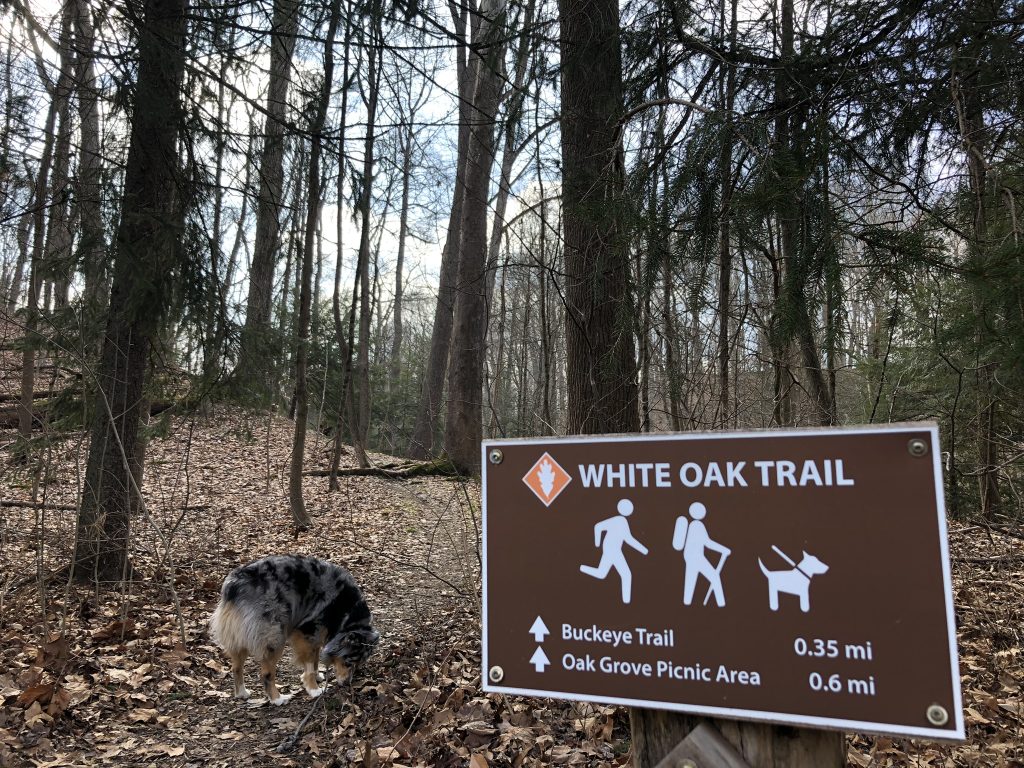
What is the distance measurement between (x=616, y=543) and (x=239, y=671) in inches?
180

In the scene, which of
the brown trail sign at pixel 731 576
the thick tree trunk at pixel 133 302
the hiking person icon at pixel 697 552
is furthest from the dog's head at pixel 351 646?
the hiking person icon at pixel 697 552

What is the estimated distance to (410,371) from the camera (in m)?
25.7

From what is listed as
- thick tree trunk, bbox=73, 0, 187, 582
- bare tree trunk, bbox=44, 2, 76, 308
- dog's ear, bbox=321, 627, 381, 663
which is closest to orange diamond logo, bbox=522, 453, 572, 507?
dog's ear, bbox=321, 627, 381, 663

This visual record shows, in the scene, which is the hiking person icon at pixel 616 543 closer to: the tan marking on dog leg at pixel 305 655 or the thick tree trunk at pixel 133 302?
the tan marking on dog leg at pixel 305 655

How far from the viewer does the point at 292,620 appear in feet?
17.5

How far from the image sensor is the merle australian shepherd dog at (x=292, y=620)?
5090 mm

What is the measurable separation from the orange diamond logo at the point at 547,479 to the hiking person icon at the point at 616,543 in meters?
0.17

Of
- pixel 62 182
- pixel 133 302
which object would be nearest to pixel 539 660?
pixel 133 302

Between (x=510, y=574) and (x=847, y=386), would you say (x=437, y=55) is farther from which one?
(x=847, y=386)

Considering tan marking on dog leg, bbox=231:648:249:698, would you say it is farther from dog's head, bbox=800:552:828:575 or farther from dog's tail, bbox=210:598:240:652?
dog's head, bbox=800:552:828:575

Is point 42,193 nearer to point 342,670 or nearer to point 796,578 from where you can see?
point 342,670

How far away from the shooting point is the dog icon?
1589mm

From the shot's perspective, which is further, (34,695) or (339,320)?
(339,320)

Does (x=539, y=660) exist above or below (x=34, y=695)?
above
